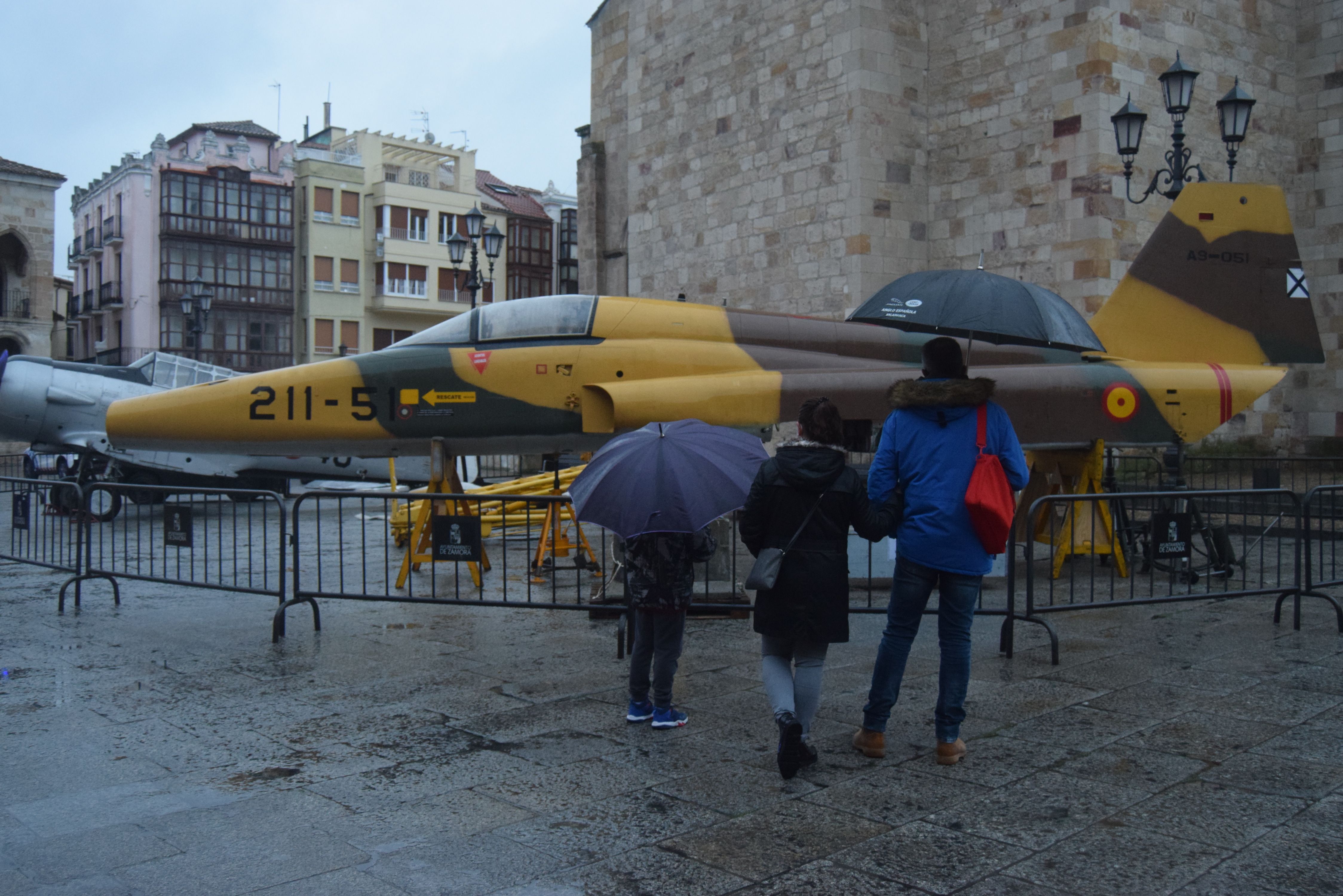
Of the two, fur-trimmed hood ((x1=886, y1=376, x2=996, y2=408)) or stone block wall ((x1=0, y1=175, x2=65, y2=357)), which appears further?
stone block wall ((x1=0, y1=175, x2=65, y2=357))

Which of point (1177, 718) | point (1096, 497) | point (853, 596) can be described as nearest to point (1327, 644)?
point (1096, 497)

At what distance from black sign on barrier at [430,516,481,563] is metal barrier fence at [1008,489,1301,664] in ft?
11.9

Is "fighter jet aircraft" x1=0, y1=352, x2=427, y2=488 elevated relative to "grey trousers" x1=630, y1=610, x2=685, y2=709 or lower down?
elevated

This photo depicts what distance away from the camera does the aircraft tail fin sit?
10703 mm

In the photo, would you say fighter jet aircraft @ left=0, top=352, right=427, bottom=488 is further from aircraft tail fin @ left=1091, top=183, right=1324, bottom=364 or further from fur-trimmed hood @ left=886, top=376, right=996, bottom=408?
fur-trimmed hood @ left=886, top=376, right=996, bottom=408

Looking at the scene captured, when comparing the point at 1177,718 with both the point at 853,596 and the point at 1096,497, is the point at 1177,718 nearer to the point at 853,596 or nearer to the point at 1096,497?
the point at 1096,497

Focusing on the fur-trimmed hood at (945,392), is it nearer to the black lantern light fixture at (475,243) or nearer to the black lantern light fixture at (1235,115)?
the black lantern light fixture at (1235,115)

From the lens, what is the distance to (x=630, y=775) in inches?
173

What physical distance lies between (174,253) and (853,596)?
49433 mm

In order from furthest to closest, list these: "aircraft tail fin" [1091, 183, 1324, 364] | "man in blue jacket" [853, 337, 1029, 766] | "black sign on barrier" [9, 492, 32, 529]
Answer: "aircraft tail fin" [1091, 183, 1324, 364]
"black sign on barrier" [9, 492, 32, 529]
"man in blue jacket" [853, 337, 1029, 766]

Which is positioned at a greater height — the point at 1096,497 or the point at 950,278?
the point at 950,278

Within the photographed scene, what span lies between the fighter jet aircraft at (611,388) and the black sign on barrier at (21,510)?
4.24 ft

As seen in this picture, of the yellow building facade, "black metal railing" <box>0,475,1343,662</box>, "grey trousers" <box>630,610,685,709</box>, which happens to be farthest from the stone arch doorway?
"grey trousers" <box>630,610,685,709</box>

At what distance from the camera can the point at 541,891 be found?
3277mm
